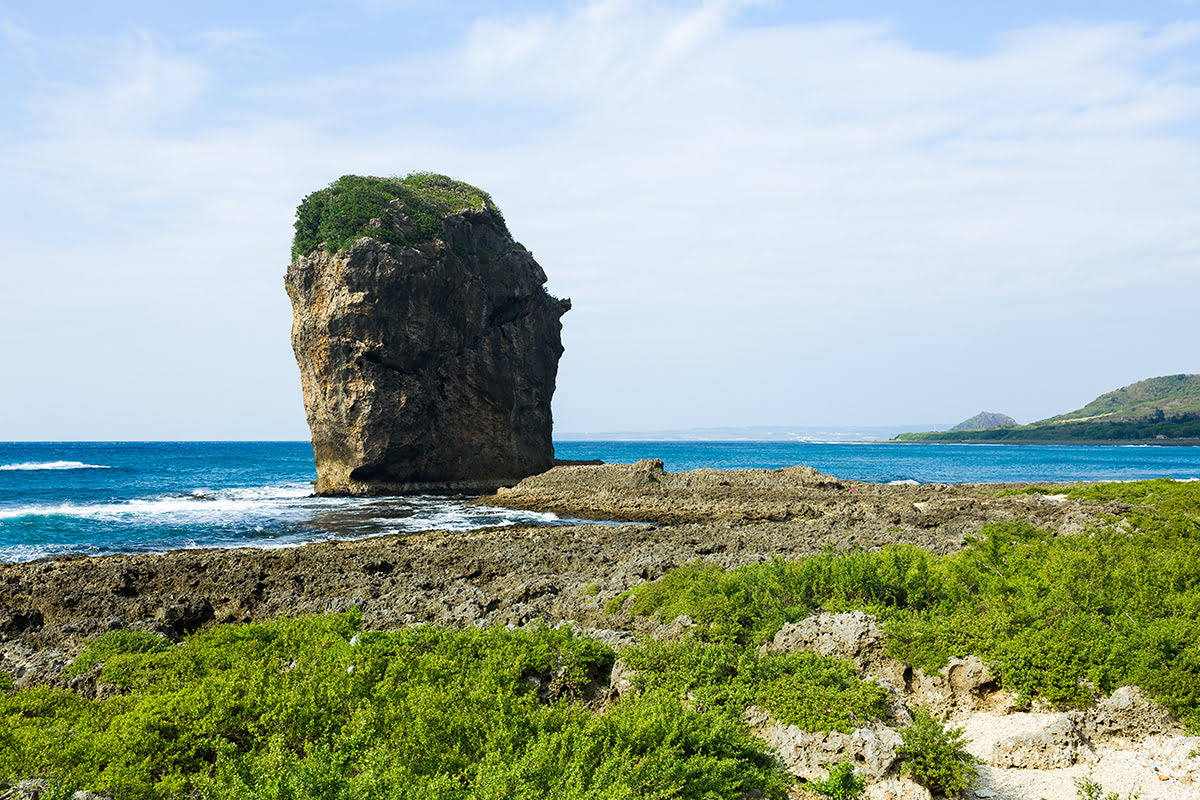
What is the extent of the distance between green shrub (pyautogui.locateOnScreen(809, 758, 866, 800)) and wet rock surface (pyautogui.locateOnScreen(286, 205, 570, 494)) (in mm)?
39078

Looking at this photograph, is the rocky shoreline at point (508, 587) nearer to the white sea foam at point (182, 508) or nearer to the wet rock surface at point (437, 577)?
the wet rock surface at point (437, 577)

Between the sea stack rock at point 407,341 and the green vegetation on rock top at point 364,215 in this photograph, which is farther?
the green vegetation on rock top at point 364,215

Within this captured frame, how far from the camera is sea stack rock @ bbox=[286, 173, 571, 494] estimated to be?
4131cm

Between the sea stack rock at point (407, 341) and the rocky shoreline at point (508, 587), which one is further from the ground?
the sea stack rock at point (407, 341)

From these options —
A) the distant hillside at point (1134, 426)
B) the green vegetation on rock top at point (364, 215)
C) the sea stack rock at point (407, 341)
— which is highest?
the green vegetation on rock top at point (364, 215)

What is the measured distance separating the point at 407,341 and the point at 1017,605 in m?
39.0

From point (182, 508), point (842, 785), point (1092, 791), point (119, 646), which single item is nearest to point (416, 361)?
point (182, 508)

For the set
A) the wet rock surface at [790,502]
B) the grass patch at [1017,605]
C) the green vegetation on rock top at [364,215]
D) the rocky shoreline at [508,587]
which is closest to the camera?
the grass patch at [1017,605]

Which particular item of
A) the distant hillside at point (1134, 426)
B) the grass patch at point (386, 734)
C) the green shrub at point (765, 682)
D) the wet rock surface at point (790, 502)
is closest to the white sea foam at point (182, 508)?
the wet rock surface at point (790, 502)

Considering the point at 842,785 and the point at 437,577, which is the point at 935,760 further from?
the point at 437,577

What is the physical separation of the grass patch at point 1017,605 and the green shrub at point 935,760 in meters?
1.71

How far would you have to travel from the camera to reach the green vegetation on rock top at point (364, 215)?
42.6 meters

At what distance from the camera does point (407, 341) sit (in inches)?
1674

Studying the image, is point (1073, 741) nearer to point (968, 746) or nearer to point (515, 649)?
point (968, 746)
